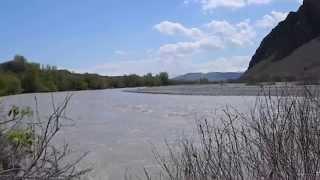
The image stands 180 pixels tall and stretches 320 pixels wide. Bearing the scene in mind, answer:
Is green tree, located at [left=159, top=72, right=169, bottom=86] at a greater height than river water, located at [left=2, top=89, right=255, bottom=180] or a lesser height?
greater

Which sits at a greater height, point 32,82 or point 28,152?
point 32,82

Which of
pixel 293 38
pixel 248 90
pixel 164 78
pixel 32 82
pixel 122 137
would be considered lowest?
pixel 122 137

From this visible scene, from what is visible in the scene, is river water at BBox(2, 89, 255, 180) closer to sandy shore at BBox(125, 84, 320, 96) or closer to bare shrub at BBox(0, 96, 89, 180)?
sandy shore at BBox(125, 84, 320, 96)

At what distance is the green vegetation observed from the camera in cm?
8462

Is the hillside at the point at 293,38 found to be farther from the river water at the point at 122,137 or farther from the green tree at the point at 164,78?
the river water at the point at 122,137

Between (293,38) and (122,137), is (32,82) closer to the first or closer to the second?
(122,137)

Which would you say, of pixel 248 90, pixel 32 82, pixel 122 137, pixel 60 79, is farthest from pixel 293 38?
pixel 122 137

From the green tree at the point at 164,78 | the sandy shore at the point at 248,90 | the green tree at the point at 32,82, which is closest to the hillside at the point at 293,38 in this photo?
the green tree at the point at 164,78

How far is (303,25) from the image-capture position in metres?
146

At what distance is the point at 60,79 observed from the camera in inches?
4016

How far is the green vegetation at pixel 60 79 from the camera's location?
278ft

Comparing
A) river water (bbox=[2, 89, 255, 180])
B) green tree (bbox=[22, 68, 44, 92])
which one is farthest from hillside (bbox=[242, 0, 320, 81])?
river water (bbox=[2, 89, 255, 180])

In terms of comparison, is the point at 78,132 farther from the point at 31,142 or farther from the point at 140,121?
the point at 31,142

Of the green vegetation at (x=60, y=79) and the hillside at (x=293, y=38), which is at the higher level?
the hillside at (x=293, y=38)
